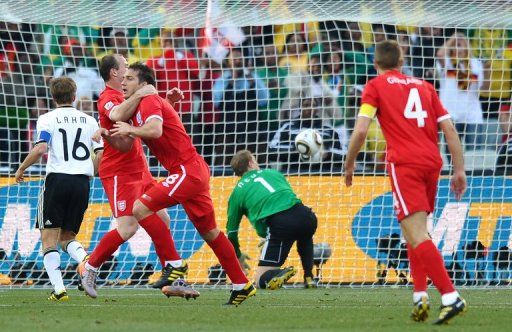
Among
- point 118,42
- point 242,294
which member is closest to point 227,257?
point 242,294

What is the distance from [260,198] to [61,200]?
2.77m

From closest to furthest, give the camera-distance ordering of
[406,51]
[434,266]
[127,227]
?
[434,266] → [127,227] → [406,51]

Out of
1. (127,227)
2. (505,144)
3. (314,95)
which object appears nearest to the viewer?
(127,227)

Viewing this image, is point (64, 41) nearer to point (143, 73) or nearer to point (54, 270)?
point (54, 270)

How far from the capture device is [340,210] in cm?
1350

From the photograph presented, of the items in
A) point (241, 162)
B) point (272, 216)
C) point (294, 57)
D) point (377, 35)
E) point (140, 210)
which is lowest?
point (272, 216)

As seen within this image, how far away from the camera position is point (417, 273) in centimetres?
768

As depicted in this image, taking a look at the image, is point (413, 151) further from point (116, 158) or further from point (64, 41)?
point (64, 41)

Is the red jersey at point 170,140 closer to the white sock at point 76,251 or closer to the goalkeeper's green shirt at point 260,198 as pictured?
the white sock at point 76,251

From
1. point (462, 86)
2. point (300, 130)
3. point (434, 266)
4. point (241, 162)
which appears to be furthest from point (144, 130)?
point (462, 86)

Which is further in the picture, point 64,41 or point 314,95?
point 64,41

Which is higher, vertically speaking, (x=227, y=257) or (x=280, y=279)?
(x=227, y=257)

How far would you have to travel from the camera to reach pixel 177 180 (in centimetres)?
895

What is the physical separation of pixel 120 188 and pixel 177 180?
1.28 m
